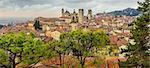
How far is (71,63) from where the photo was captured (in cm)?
→ 6194

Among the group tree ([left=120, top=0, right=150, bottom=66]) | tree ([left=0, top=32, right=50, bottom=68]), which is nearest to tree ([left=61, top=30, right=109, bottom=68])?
tree ([left=0, top=32, right=50, bottom=68])

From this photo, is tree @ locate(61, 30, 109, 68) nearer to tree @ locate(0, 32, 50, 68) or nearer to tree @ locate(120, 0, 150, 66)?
tree @ locate(0, 32, 50, 68)

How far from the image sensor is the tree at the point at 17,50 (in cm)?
4373

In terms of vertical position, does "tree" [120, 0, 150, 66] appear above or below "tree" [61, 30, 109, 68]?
above

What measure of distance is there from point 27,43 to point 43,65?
1763 centimetres

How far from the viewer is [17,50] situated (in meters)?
43.5

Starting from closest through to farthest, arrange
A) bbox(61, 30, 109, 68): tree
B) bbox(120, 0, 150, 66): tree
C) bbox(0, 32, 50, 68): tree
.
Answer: bbox(120, 0, 150, 66): tree → bbox(0, 32, 50, 68): tree → bbox(61, 30, 109, 68): tree

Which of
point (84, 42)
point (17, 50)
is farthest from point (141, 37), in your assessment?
point (84, 42)

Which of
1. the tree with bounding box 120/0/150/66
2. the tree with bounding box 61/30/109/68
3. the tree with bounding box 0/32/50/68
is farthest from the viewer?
the tree with bounding box 61/30/109/68

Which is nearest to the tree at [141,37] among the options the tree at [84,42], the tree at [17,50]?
the tree at [17,50]

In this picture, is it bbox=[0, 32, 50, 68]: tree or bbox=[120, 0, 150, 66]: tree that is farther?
bbox=[0, 32, 50, 68]: tree

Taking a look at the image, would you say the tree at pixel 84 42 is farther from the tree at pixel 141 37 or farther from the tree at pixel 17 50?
the tree at pixel 141 37

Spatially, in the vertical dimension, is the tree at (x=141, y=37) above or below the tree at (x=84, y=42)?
above

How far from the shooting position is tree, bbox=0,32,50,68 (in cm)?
4373
